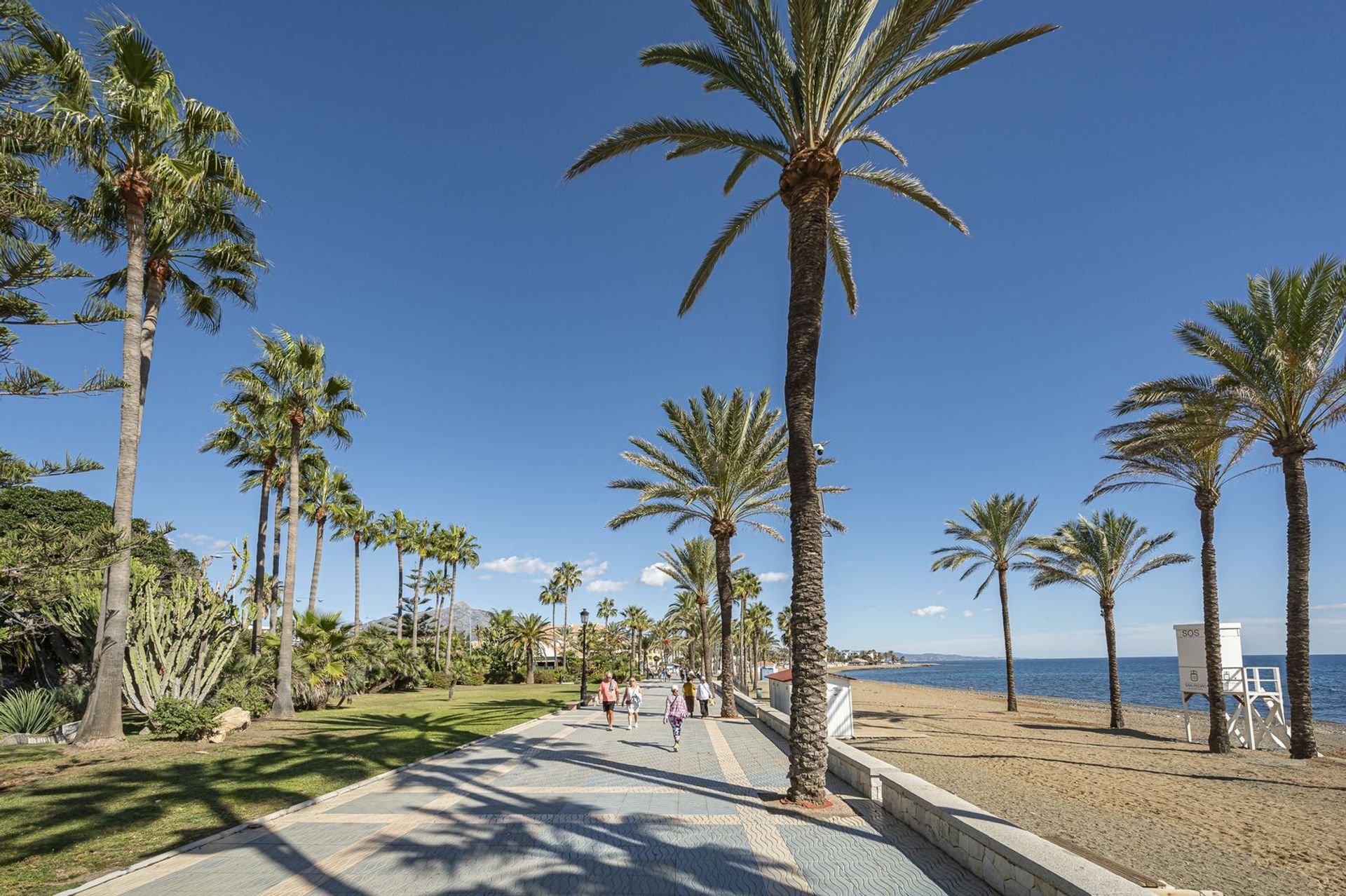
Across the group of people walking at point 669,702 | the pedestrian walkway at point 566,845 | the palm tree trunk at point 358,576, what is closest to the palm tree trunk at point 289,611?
the group of people walking at point 669,702

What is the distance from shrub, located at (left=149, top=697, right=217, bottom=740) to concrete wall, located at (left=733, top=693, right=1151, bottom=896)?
14.5 meters

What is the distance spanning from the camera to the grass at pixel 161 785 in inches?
272

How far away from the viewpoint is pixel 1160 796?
38.1ft

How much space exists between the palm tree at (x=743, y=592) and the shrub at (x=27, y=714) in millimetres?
36161

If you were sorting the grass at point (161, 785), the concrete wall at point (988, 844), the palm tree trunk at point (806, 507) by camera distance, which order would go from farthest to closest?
1. the palm tree trunk at point (806, 507)
2. the grass at point (161, 785)
3. the concrete wall at point (988, 844)

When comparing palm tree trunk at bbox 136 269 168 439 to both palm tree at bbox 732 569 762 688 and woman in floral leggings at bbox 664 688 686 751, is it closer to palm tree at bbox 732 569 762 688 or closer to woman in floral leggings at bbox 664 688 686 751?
woman in floral leggings at bbox 664 688 686 751

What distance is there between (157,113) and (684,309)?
11.6m

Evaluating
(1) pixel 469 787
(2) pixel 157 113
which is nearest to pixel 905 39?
(1) pixel 469 787

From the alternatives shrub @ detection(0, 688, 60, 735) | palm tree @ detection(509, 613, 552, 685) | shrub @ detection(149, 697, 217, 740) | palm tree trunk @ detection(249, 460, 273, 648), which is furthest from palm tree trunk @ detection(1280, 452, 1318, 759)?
palm tree @ detection(509, 613, 552, 685)

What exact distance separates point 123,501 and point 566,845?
1288cm

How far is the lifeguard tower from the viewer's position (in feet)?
59.6

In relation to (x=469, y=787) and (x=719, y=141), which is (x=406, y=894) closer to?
(x=469, y=787)

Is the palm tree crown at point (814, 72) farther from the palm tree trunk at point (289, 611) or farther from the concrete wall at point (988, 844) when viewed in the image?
the palm tree trunk at point (289, 611)

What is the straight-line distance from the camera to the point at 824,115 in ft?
32.3
